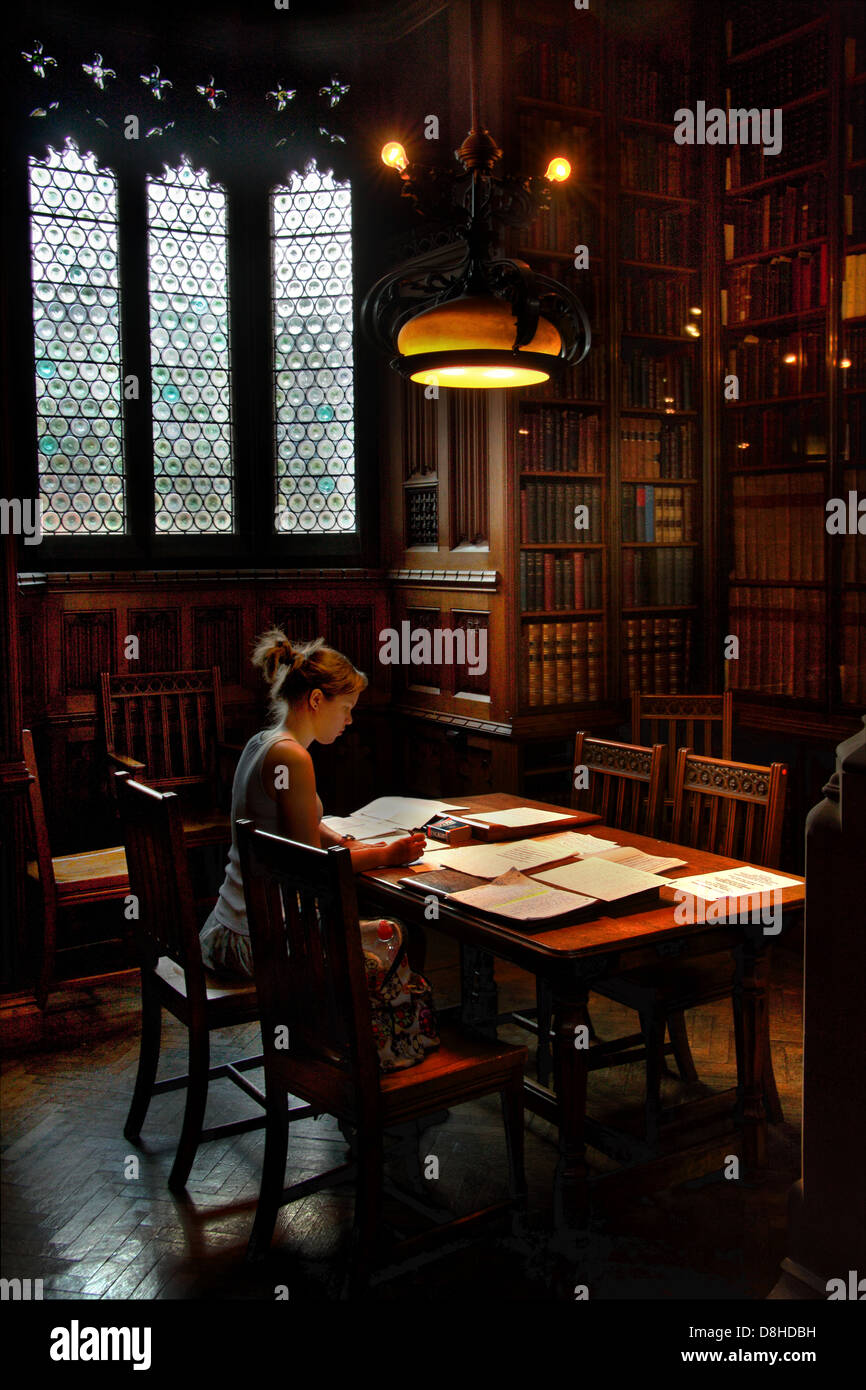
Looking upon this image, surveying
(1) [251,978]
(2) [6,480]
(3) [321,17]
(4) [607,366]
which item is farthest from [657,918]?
(3) [321,17]

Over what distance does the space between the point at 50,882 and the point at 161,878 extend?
1.33 metres

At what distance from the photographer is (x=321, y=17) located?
5699mm

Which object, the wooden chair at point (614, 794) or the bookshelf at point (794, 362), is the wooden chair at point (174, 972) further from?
the bookshelf at point (794, 362)

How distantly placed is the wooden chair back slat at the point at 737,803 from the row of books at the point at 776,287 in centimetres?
250

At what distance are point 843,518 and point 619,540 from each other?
39.9 inches

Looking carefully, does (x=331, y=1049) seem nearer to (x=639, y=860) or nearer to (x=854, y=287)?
(x=639, y=860)

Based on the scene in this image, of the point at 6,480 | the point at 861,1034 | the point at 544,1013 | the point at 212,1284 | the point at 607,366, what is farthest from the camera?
the point at 607,366

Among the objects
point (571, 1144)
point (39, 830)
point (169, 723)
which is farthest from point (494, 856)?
point (169, 723)

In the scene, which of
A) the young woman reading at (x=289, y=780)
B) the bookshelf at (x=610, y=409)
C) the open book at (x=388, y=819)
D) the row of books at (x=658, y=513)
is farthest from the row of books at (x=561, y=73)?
the open book at (x=388, y=819)

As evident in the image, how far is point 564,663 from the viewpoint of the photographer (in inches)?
211

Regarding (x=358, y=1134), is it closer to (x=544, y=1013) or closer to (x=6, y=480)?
(x=544, y=1013)

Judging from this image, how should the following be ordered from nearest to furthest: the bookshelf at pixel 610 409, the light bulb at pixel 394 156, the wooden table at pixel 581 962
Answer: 1. the wooden table at pixel 581 962
2. the light bulb at pixel 394 156
3. the bookshelf at pixel 610 409

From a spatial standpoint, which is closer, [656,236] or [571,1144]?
[571,1144]

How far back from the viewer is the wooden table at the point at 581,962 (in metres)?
2.57
